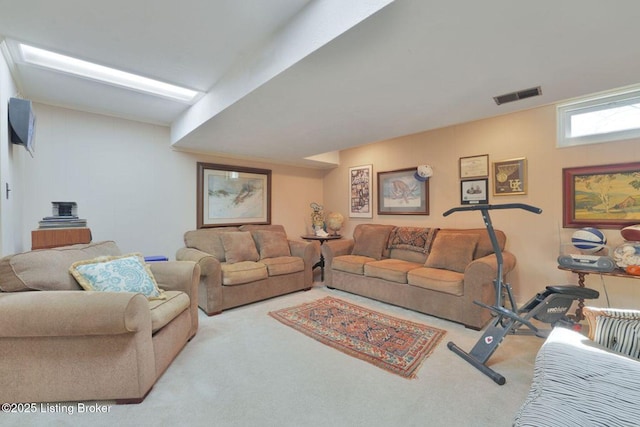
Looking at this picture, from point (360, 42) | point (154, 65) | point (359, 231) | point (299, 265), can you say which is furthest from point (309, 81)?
point (359, 231)

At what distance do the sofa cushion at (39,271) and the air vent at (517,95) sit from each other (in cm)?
349

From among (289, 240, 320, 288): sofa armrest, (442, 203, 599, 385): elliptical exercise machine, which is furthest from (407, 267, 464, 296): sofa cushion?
(289, 240, 320, 288): sofa armrest

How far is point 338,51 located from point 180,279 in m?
2.19

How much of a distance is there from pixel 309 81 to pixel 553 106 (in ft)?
9.34

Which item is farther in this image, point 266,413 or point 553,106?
point 553,106

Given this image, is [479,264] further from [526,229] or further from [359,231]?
[359,231]

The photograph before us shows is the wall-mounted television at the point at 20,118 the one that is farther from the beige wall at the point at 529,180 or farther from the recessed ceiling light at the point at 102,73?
the beige wall at the point at 529,180

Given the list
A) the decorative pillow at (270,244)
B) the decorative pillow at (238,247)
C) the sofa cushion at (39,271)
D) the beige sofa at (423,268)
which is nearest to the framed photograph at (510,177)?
the beige sofa at (423,268)

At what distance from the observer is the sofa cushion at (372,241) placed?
3961 mm

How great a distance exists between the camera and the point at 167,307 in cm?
196

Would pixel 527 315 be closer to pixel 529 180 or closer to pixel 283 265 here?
pixel 529 180

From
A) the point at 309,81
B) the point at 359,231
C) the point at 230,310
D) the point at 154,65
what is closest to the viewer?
the point at 309,81

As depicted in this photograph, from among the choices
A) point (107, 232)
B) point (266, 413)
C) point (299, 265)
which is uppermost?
point (107, 232)

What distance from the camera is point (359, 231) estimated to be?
171 inches
